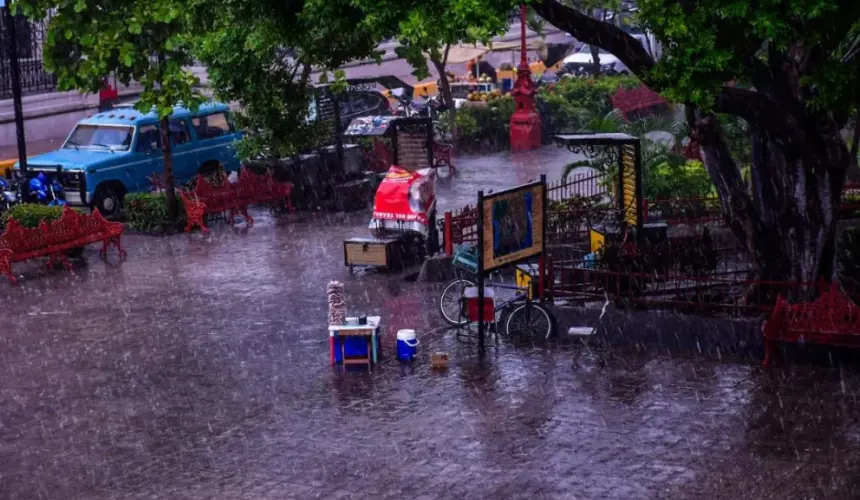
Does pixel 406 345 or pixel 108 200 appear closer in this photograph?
pixel 406 345

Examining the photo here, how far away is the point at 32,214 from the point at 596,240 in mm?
9109

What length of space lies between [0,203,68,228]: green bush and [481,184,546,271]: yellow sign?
8395 millimetres

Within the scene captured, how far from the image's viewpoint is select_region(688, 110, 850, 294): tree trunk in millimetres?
14164

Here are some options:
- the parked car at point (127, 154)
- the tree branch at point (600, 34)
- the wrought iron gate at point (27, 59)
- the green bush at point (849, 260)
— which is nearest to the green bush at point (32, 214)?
the parked car at point (127, 154)

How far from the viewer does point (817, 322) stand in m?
13.4

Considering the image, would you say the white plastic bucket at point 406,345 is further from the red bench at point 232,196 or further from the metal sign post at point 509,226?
the red bench at point 232,196

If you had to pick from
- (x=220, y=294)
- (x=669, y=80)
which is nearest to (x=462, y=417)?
(x=669, y=80)

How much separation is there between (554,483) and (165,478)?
3387 millimetres

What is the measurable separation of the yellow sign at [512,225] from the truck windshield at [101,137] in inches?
459

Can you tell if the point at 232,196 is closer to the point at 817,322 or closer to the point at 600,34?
the point at 600,34

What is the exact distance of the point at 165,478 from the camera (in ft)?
36.0

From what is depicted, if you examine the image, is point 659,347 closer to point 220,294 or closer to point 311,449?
point 311,449

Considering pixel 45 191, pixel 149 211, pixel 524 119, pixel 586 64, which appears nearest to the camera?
pixel 149 211

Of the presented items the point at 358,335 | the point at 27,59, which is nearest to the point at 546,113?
the point at 27,59
